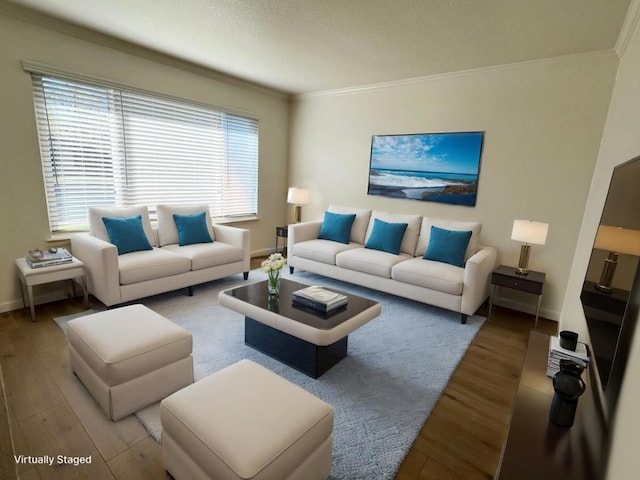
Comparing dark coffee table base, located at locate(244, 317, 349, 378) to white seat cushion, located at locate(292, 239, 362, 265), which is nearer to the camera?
dark coffee table base, located at locate(244, 317, 349, 378)

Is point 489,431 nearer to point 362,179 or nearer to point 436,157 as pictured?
point 436,157

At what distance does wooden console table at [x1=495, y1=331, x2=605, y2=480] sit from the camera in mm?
1082

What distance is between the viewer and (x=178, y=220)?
384 centimetres

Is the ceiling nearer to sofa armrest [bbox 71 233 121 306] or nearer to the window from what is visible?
the window

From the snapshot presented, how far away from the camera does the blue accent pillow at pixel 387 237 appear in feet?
12.8

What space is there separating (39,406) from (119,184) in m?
2.45

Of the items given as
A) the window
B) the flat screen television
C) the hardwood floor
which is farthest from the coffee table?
the window

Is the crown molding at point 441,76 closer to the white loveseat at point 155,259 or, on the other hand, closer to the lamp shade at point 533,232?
the lamp shade at point 533,232

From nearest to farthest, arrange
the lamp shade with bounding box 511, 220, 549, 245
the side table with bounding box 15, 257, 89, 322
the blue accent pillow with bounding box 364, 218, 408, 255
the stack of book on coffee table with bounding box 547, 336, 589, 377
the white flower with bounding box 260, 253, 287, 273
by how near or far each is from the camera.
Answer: the stack of book on coffee table with bounding box 547, 336, 589, 377, the white flower with bounding box 260, 253, 287, 273, the side table with bounding box 15, 257, 89, 322, the lamp shade with bounding box 511, 220, 549, 245, the blue accent pillow with bounding box 364, 218, 408, 255

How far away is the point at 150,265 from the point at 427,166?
3.29 meters

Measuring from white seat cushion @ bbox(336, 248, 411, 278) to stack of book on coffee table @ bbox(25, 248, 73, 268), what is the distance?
2.67 m

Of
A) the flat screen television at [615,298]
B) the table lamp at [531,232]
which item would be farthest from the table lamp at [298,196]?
the flat screen television at [615,298]

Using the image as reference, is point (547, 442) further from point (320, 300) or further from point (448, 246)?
point (448, 246)

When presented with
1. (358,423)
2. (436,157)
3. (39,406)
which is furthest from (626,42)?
(39,406)
